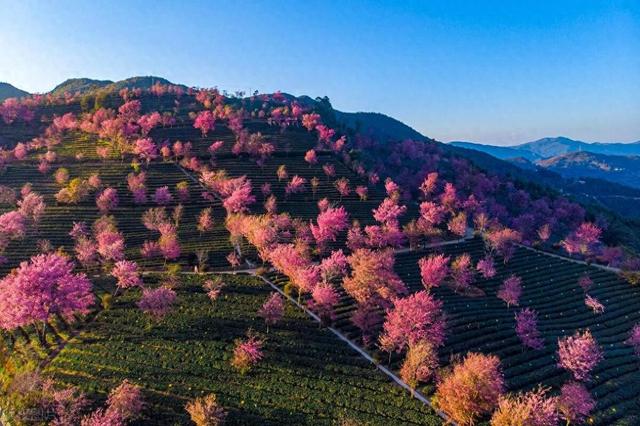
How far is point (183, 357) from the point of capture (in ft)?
158

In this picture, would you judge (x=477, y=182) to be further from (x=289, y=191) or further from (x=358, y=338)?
(x=358, y=338)

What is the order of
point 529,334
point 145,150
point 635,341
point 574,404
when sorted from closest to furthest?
point 574,404
point 529,334
point 635,341
point 145,150

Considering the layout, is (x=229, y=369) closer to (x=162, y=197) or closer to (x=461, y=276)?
(x=461, y=276)

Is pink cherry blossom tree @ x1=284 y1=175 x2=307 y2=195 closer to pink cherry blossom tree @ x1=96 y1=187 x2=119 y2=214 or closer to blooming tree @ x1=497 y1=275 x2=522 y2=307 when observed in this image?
pink cherry blossom tree @ x1=96 y1=187 x2=119 y2=214

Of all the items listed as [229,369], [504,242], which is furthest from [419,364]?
[504,242]

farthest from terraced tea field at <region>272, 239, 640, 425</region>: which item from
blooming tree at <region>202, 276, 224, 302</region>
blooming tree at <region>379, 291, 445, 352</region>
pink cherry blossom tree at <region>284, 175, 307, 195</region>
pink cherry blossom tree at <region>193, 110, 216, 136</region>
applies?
pink cherry blossom tree at <region>193, 110, 216, 136</region>

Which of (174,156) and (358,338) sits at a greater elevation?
(174,156)

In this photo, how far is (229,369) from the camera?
46781 millimetres

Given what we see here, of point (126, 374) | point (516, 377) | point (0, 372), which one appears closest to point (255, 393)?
point (126, 374)

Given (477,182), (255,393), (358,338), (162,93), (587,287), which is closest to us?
(255,393)

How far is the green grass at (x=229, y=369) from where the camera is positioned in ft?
136

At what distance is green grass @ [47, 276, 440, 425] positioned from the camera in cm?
4153

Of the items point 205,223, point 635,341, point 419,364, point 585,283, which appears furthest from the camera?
point 205,223

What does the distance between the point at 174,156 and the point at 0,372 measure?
88.8 m
